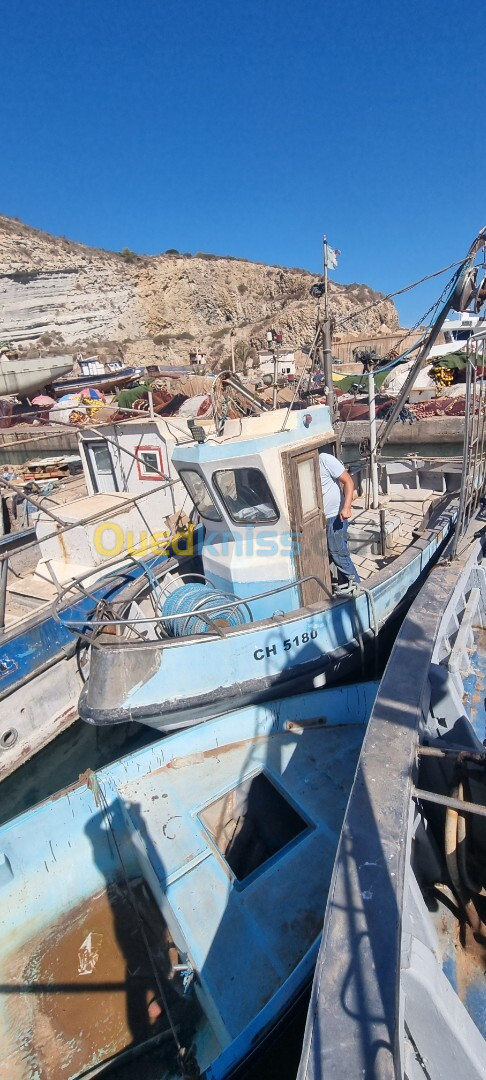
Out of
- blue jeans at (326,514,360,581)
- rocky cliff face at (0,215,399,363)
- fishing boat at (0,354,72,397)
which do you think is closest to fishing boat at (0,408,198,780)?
blue jeans at (326,514,360,581)

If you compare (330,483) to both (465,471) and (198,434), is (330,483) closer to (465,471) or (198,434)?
(465,471)

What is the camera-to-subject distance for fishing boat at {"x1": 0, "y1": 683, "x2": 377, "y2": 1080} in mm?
2900

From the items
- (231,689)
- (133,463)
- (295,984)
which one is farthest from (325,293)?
(295,984)

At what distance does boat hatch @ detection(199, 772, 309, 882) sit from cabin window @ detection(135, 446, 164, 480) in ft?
17.9

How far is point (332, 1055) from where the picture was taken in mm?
1492

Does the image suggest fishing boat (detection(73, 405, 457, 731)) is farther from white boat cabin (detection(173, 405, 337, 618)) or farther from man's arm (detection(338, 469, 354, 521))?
man's arm (detection(338, 469, 354, 521))

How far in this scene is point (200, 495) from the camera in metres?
5.40

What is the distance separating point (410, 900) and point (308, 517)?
11.8 ft

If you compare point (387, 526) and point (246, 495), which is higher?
point (246, 495)

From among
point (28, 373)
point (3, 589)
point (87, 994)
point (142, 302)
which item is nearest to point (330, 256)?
point (3, 589)

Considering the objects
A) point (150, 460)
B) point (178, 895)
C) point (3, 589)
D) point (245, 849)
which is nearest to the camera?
point (178, 895)

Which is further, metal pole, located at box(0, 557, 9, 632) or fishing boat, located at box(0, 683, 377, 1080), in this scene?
metal pole, located at box(0, 557, 9, 632)

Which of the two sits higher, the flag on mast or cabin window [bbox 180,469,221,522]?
the flag on mast

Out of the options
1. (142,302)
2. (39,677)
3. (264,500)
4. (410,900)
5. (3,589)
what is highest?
(142,302)
